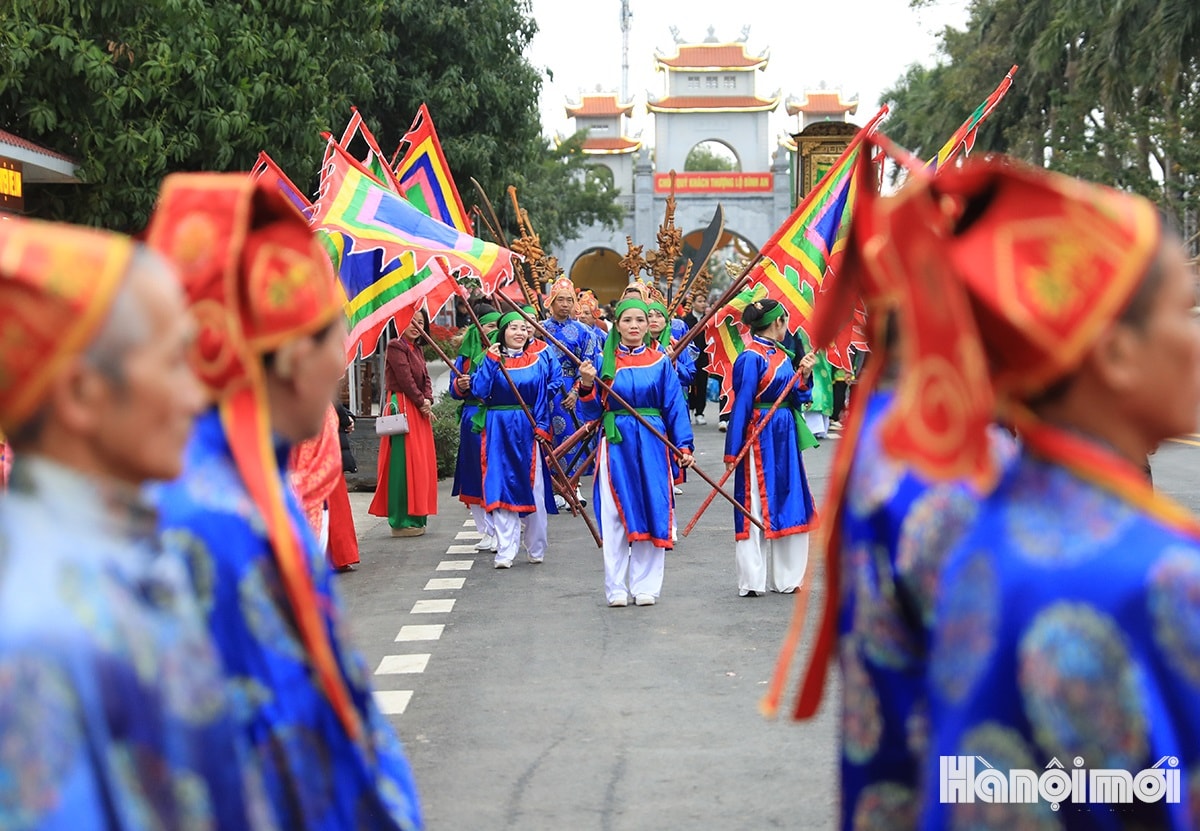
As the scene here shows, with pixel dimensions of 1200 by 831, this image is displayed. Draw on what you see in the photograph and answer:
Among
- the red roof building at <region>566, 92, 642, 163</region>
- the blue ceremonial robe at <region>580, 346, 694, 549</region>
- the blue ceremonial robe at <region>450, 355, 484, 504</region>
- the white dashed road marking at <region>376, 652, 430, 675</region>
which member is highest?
the red roof building at <region>566, 92, 642, 163</region>

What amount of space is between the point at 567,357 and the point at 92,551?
1262 cm

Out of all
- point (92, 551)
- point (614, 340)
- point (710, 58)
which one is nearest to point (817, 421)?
point (614, 340)

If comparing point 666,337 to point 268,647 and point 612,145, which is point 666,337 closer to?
point 268,647

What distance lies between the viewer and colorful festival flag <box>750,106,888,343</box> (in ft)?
31.2

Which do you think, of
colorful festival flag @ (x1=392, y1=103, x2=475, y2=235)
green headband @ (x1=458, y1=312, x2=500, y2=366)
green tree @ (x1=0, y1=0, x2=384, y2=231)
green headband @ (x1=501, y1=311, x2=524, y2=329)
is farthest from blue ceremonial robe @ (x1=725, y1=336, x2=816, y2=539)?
green tree @ (x1=0, y1=0, x2=384, y2=231)

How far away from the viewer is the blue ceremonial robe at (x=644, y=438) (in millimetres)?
8961

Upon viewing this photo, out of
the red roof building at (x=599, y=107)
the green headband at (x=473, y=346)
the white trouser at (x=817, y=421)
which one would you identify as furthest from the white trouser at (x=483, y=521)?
the red roof building at (x=599, y=107)

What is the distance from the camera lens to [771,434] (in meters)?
9.54

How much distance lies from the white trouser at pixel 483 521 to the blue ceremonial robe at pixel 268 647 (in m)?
8.28

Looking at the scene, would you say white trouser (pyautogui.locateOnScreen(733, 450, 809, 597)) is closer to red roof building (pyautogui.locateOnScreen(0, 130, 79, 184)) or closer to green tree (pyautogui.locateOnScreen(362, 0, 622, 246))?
red roof building (pyautogui.locateOnScreen(0, 130, 79, 184))

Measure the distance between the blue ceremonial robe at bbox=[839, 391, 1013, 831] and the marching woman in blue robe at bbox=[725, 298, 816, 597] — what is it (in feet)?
22.1

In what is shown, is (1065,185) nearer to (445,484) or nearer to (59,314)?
(59,314)

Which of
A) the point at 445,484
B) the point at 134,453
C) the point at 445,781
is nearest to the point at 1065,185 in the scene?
the point at 134,453

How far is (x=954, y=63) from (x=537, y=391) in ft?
86.9
